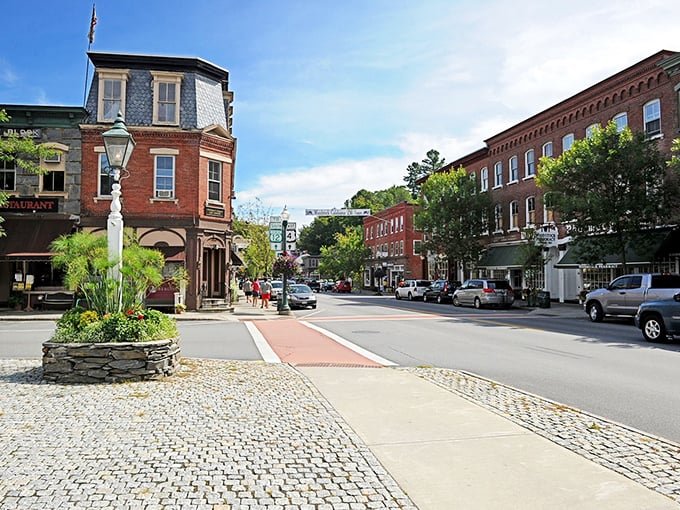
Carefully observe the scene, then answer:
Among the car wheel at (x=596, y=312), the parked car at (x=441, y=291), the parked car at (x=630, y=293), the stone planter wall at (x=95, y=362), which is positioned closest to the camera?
the stone planter wall at (x=95, y=362)

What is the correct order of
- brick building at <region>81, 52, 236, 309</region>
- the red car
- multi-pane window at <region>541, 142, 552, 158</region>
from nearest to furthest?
brick building at <region>81, 52, 236, 309</region> < multi-pane window at <region>541, 142, 552, 158</region> < the red car

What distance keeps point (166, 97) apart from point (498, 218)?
79.8 ft

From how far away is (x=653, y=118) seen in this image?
87.3 ft

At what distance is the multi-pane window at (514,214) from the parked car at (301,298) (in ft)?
50.7

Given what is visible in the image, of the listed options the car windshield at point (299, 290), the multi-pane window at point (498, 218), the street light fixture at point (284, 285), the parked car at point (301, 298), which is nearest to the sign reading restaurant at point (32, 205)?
the street light fixture at point (284, 285)

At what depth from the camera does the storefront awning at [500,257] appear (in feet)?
120

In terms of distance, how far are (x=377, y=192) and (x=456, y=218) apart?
6356 centimetres

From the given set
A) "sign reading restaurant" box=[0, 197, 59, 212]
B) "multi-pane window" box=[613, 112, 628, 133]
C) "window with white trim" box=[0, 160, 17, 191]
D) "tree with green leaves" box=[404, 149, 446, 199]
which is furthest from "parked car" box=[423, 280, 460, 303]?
"tree with green leaves" box=[404, 149, 446, 199]

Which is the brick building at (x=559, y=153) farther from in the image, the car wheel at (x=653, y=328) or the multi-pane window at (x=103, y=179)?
the multi-pane window at (x=103, y=179)

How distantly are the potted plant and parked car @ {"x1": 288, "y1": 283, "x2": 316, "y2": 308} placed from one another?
67.0ft

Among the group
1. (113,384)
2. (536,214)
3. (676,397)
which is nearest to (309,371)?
(113,384)

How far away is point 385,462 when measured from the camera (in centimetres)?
494

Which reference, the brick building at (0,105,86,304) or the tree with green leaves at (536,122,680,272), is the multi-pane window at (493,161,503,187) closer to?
the tree with green leaves at (536,122,680,272)

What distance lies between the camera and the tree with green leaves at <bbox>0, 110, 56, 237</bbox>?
2255 cm
